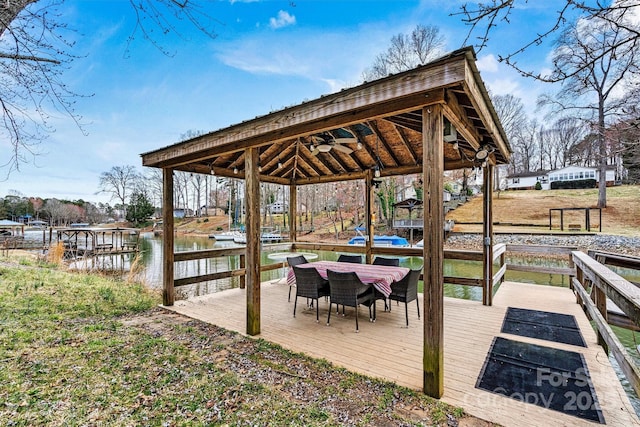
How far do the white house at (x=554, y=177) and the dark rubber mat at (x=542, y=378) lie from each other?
105 feet

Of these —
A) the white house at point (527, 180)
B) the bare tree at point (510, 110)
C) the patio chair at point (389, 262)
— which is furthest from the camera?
the white house at point (527, 180)

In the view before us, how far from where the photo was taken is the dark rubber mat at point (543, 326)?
3447 mm

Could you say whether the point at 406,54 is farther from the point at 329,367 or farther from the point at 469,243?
the point at 329,367

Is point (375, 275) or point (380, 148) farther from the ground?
point (380, 148)

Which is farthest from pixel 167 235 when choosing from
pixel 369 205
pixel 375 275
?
pixel 369 205

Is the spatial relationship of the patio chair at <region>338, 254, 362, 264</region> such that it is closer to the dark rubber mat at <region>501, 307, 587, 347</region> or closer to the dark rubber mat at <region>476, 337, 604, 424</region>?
the dark rubber mat at <region>501, 307, 587, 347</region>

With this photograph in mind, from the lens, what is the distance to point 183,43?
110 inches

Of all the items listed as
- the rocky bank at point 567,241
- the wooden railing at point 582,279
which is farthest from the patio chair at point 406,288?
the rocky bank at point 567,241

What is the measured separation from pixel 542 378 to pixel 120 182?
42.8 m

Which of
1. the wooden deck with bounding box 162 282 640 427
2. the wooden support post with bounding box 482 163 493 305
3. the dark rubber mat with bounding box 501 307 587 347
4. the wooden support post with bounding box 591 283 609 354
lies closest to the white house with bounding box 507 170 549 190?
the wooden deck with bounding box 162 282 640 427

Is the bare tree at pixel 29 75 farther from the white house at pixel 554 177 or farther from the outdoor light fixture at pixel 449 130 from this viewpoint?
the white house at pixel 554 177

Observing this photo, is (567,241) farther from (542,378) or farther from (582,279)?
(542,378)

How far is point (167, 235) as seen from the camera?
16.0 ft

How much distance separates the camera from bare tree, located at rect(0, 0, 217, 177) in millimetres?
2365
